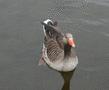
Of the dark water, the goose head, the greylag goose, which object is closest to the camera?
the goose head

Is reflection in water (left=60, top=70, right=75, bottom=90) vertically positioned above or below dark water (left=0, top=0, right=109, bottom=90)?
below

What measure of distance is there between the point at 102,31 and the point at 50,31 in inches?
75.5

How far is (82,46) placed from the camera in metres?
11.5

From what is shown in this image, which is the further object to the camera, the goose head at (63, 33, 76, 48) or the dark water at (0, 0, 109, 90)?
the dark water at (0, 0, 109, 90)

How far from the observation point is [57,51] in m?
11.0

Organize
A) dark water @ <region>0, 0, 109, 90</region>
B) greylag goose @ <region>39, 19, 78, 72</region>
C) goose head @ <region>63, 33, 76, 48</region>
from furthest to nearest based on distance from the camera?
1. greylag goose @ <region>39, 19, 78, 72</region>
2. dark water @ <region>0, 0, 109, 90</region>
3. goose head @ <region>63, 33, 76, 48</region>

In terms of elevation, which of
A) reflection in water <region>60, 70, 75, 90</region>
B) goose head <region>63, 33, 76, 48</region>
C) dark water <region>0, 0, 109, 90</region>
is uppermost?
goose head <region>63, 33, 76, 48</region>

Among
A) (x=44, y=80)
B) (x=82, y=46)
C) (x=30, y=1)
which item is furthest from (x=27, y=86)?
(x=30, y=1)

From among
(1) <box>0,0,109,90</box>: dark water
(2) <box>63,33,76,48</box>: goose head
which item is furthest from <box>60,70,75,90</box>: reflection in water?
(2) <box>63,33,76,48</box>: goose head

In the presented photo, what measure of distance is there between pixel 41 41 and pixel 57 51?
997 mm

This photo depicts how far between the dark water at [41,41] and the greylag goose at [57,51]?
0.81ft

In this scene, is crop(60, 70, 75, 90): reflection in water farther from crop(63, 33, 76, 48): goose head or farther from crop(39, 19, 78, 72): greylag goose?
crop(63, 33, 76, 48): goose head

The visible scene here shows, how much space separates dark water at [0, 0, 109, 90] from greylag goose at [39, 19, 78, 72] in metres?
0.25

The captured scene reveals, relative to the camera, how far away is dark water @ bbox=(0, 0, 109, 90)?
33.6ft
